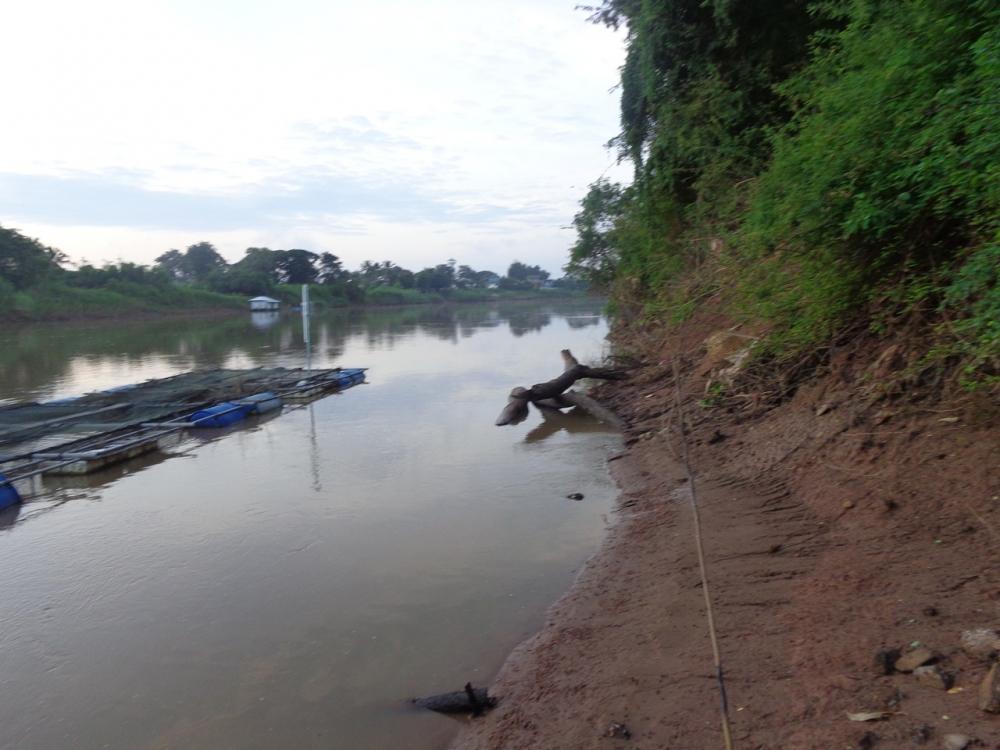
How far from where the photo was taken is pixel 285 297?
232 feet

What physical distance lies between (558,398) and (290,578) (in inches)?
356

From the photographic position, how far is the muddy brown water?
435cm

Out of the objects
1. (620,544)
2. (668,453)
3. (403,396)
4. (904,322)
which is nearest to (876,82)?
(904,322)

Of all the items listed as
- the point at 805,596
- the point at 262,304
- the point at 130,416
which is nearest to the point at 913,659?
the point at 805,596

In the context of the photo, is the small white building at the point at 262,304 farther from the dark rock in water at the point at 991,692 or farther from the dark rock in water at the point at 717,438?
the dark rock in water at the point at 991,692

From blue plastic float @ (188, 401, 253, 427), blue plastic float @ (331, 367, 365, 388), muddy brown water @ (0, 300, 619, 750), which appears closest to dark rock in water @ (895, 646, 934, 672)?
muddy brown water @ (0, 300, 619, 750)

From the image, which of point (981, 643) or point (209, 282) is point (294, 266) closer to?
point (209, 282)

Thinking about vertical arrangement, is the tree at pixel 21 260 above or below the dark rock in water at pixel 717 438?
above

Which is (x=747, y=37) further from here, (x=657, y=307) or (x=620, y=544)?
(x=620, y=544)

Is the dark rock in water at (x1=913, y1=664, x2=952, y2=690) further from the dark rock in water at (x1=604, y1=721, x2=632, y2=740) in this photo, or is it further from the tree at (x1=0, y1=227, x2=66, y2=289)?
the tree at (x1=0, y1=227, x2=66, y2=289)

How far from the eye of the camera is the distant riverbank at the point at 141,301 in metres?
43.4

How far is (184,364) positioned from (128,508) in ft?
55.1

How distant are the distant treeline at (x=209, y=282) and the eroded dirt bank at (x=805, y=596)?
2386cm

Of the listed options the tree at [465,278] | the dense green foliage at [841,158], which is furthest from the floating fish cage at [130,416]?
the tree at [465,278]
